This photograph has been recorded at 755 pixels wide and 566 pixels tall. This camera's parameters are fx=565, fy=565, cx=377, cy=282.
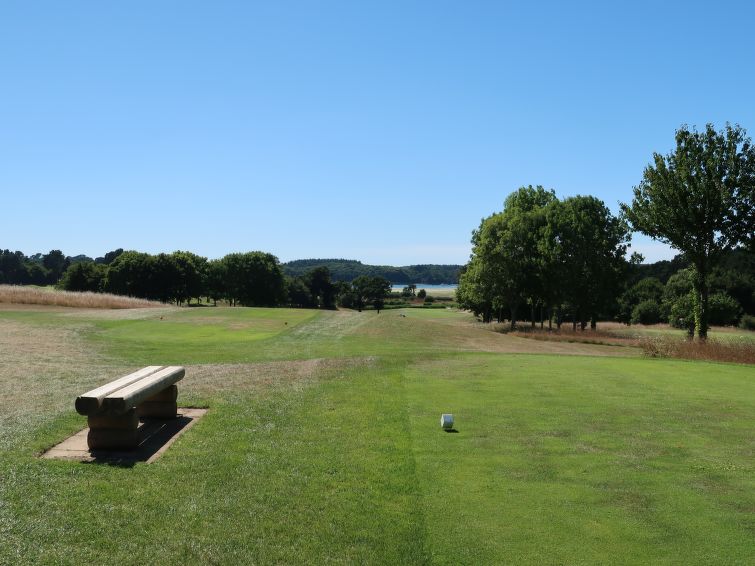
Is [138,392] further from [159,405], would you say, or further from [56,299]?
[56,299]

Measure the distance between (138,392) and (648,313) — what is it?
107 meters

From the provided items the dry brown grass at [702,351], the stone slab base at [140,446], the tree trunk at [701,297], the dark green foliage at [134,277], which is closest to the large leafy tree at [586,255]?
the tree trunk at [701,297]

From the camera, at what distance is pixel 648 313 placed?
10188cm

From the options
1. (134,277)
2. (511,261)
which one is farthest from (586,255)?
(134,277)

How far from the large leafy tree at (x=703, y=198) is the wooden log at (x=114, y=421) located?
34.4 metres

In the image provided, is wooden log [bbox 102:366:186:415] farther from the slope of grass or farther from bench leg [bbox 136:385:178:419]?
the slope of grass

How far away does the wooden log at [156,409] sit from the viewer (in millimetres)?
11445

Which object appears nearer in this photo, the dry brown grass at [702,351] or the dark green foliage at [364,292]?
the dry brown grass at [702,351]

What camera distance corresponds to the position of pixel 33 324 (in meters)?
32.4

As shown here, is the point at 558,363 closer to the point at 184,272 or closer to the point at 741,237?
the point at 741,237

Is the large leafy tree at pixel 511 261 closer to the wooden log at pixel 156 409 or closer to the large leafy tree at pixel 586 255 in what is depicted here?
the large leafy tree at pixel 586 255

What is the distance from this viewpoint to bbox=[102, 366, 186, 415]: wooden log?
28.8 feet

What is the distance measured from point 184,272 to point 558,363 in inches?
3923

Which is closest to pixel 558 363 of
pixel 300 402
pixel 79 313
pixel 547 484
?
pixel 300 402
